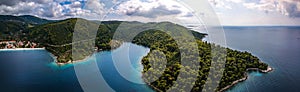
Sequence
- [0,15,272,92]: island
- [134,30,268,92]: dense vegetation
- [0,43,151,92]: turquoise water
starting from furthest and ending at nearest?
[0,15,272,92]: island → [0,43,151,92]: turquoise water → [134,30,268,92]: dense vegetation

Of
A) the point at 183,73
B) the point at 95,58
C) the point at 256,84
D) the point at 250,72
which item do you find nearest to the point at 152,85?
the point at 183,73

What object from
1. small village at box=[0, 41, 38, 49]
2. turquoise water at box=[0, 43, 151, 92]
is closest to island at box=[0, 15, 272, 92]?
small village at box=[0, 41, 38, 49]

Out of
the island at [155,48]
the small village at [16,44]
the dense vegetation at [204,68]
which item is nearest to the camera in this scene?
the dense vegetation at [204,68]

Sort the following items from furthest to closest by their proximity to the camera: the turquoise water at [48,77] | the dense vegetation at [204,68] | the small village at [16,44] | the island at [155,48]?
the small village at [16,44] < the island at [155,48] < the turquoise water at [48,77] < the dense vegetation at [204,68]

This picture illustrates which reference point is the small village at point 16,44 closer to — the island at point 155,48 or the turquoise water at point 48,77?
the island at point 155,48

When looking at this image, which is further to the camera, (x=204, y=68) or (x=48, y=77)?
(x=48, y=77)

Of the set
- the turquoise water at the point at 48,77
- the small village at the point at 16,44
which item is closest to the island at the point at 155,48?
the small village at the point at 16,44

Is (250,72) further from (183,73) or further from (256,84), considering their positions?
(183,73)

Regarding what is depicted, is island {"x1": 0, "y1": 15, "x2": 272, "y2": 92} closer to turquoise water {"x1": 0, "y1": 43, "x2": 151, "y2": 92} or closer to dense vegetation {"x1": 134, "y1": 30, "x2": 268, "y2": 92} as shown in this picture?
dense vegetation {"x1": 134, "y1": 30, "x2": 268, "y2": 92}

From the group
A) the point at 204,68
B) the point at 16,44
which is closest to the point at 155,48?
the point at 204,68

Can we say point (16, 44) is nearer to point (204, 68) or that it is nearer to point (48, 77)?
point (48, 77)

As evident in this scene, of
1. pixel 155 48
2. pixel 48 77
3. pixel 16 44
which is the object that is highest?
pixel 155 48

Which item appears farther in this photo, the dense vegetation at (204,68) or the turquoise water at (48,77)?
the turquoise water at (48,77)
